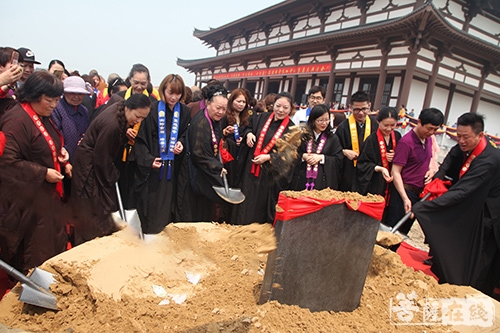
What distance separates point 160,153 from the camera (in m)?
3.66

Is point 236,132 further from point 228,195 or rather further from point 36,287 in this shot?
point 36,287

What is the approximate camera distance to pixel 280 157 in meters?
4.01

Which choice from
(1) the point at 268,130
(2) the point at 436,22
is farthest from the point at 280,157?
(2) the point at 436,22

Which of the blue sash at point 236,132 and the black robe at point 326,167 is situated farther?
the blue sash at point 236,132

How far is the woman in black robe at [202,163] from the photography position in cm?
361

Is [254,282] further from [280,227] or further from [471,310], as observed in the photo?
[471,310]

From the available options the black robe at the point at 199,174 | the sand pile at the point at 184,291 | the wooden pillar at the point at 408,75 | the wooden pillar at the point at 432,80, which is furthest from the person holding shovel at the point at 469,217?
the wooden pillar at the point at 432,80

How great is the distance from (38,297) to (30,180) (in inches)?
45.3

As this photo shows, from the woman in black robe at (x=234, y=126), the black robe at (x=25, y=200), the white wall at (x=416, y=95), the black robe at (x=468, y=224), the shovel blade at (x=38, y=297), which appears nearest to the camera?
the shovel blade at (x=38, y=297)

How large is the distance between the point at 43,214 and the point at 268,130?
2.59 meters

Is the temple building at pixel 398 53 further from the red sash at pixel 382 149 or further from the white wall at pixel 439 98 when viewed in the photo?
the red sash at pixel 382 149

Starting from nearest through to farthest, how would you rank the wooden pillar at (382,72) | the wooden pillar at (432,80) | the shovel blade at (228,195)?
the shovel blade at (228,195) → the wooden pillar at (432,80) → the wooden pillar at (382,72)

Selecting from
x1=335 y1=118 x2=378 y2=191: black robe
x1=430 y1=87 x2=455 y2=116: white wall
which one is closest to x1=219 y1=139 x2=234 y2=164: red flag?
x1=335 y1=118 x2=378 y2=191: black robe

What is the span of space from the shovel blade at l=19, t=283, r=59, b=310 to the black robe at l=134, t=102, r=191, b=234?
6.04ft
